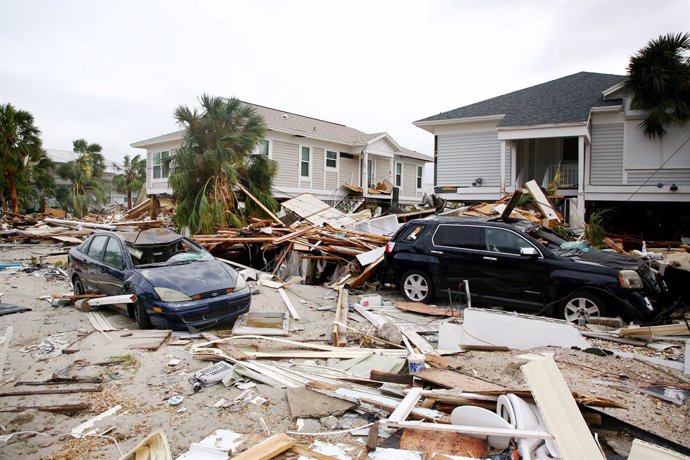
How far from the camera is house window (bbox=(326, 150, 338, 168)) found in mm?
24516

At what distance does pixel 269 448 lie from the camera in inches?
128

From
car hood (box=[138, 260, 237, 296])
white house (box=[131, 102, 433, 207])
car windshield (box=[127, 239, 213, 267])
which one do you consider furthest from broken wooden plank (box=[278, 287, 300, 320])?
white house (box=[131, 102, 433, 207])

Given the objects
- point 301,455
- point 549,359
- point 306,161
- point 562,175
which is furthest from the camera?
point 306,161

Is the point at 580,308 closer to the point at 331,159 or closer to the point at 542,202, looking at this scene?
the point at 542,202

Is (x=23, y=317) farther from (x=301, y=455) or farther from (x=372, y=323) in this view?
(x=301, y=455)

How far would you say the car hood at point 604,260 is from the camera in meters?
7.20

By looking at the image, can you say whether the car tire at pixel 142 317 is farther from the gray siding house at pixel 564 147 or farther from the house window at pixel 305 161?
the house window at pixel 305 161

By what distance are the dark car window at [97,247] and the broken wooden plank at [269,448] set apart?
245 inches

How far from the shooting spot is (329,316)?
8.34 meters

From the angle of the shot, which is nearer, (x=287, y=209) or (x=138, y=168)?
(x=287, y=209)

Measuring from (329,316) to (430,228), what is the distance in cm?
273

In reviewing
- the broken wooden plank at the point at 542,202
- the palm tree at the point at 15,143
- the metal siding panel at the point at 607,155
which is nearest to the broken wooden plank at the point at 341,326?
the broken wooden plank at the point at 542,202

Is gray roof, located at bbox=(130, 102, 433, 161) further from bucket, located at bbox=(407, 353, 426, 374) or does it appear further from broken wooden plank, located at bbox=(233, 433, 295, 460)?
broken wooden plank, located at bbox=(233, 433, 295, 460)

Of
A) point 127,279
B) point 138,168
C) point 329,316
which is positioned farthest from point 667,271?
point 138,168
